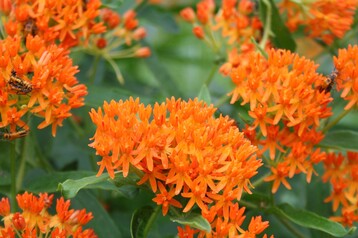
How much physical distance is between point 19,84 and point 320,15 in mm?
1332

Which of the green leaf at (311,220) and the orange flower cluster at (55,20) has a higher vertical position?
the orange flower cluster at (55,20)

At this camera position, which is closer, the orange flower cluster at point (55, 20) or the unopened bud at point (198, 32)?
the orange flower cluster at point (55, 20)

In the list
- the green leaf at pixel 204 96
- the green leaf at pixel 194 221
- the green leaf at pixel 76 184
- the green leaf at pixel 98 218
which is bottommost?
the green leaf at pixel 98 218

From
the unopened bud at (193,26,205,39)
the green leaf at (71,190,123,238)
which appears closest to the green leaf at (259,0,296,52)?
the unopened bud at (193,26,205,39)

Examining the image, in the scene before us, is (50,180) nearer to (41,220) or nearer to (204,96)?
(41,220)

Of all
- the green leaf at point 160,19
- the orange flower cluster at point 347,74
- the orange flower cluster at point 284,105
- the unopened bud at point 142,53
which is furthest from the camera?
the green leaf at point 160,19

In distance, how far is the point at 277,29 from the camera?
3.32 m

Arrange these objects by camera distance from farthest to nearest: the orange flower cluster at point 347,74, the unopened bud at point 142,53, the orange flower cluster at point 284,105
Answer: the unopened bud at point 142,53 < the orange flower cluster at point 347,74 < the orange flower cluster at point 284,105

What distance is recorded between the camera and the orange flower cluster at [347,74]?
285 cm

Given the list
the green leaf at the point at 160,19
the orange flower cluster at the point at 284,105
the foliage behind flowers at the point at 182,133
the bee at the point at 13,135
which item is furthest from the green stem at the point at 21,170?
the green leaf at the point at 160,19

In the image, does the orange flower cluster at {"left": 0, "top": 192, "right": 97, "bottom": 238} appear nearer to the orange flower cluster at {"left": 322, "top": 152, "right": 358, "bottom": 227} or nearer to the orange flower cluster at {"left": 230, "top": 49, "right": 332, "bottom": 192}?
the orange flower cluster at {"left": 230, "top": 49, "right": 332, "bottom": 192}

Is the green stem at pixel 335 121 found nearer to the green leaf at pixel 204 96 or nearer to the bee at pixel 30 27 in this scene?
the green leaf at pixel 204 96

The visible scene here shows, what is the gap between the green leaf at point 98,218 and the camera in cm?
290

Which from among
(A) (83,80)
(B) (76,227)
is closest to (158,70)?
(A) (83,80)
